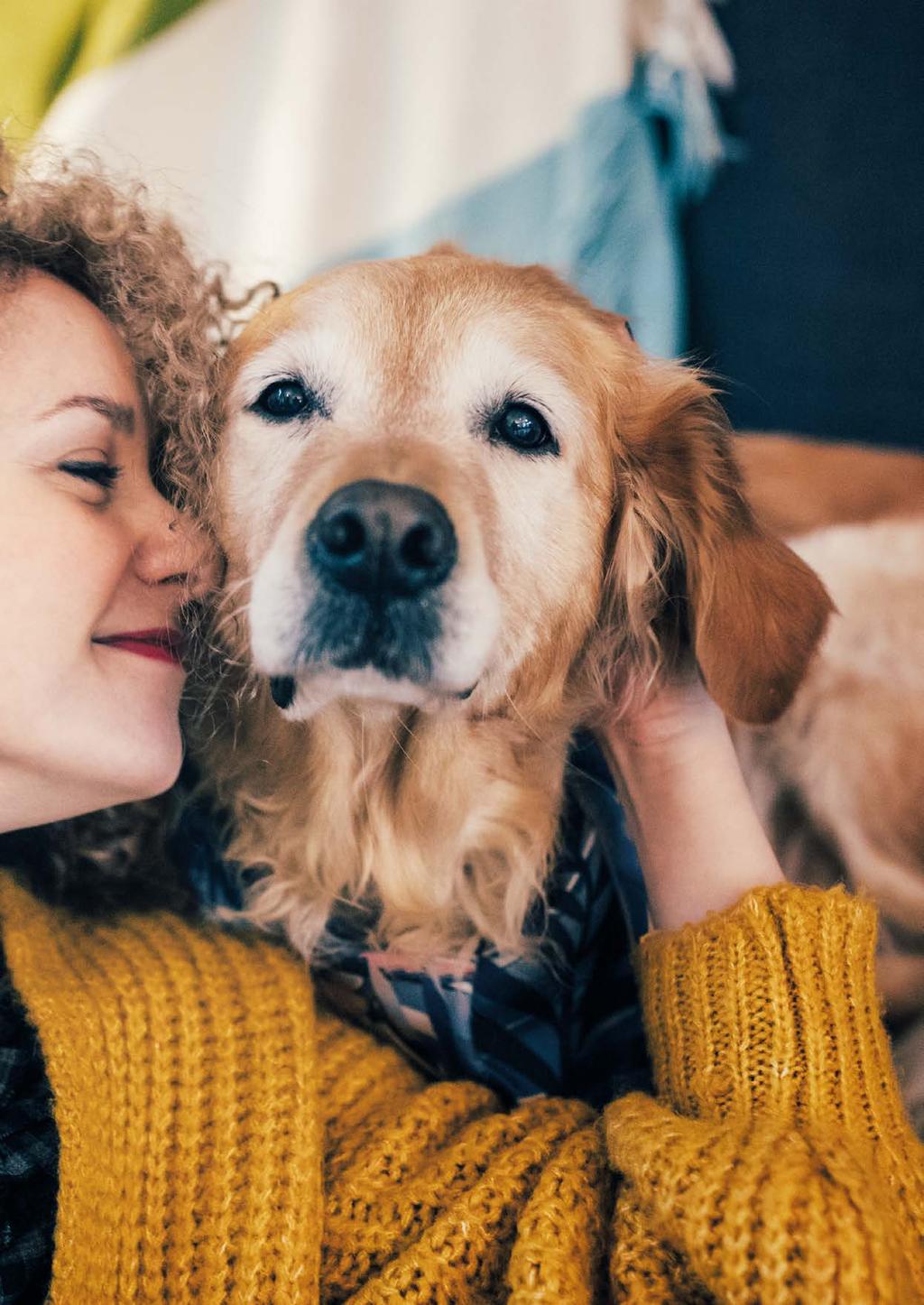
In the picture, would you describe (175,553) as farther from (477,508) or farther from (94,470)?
(477,508)

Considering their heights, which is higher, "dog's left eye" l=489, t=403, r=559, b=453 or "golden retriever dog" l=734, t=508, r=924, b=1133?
"dog's left eye" l=489, t=403, r=559, b=453

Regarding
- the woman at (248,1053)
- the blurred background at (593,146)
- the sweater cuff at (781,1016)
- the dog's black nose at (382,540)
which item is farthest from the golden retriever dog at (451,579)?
the blurred background at (593,146)

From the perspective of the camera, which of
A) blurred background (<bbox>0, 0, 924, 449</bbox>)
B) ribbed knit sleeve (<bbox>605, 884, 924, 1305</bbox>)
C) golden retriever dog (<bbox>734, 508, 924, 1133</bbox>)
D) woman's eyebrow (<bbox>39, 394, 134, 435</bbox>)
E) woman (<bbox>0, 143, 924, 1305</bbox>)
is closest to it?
ribbed knit sleeve (<bbox>605, 884, 924, 1305</bbox>)

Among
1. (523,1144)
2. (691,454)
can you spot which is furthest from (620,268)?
(523,1144)

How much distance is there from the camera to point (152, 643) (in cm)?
103

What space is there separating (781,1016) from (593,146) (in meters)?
1.69

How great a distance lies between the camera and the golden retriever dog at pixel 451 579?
872mm

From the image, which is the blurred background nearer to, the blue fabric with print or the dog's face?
the dog's face

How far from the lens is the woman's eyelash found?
940 mm

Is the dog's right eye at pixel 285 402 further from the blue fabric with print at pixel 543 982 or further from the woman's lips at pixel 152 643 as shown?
the blue fabric with print at pixel 543 982

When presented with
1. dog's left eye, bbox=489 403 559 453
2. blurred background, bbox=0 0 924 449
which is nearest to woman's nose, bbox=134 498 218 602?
dog's left eye, bbox=489 403 559 453

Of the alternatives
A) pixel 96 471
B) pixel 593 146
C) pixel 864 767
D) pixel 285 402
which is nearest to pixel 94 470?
pixel 96 471

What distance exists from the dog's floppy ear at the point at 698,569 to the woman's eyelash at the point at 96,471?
22.8 inches

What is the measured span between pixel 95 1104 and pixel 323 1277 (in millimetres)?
277
